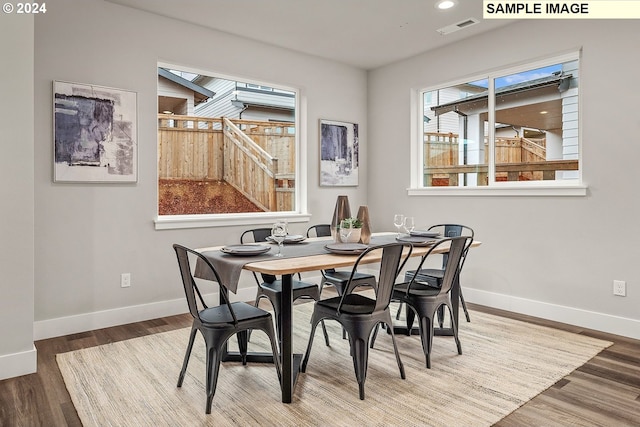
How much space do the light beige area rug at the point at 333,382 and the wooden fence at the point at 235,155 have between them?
166 centimetres

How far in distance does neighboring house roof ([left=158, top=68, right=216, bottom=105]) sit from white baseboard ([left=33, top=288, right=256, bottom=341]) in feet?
6.43

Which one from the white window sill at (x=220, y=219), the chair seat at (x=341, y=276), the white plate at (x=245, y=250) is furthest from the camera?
the white window sill at (x=220, y=219)

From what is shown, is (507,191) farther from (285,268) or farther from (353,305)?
(285,268)

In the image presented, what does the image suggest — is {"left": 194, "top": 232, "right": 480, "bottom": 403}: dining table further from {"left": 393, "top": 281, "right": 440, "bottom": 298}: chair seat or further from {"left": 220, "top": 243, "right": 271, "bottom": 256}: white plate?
{"left": 393, "top": 281, "right": 440, "bottom": 298}: chair seat

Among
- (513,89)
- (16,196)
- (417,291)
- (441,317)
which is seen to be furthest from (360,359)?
(513,89)

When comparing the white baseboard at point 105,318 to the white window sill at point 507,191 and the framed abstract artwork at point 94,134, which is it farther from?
the white window sill at point 507,191

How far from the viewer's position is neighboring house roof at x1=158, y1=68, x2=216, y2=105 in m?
4.03

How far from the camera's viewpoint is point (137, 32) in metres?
3.73

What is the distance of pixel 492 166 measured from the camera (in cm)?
436

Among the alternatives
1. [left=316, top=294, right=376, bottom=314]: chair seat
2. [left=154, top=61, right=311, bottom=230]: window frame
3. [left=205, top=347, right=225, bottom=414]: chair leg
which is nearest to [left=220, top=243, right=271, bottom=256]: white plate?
[left=316, top=294, right=376, bottom=314]: chair seat

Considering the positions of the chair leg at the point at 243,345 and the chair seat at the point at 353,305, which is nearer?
the chair seat at the point at 353,305

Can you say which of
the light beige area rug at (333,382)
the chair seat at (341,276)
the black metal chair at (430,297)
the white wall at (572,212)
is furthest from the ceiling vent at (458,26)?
the light beige area rug at (333,382)

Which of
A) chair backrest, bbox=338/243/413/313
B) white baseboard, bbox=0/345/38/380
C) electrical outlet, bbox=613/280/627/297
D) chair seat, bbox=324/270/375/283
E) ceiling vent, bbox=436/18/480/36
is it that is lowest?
white baseboard, bbox=0/345/38/380

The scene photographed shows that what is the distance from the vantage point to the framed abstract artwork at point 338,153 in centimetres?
513
